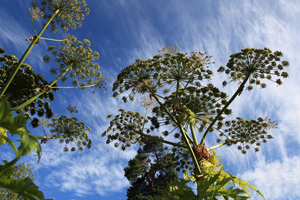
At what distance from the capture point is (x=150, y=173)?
32.8 metres

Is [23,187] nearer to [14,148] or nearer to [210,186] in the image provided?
[14,148]

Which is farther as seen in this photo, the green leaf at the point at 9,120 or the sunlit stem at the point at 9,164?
the green leaf at the point at 9,120

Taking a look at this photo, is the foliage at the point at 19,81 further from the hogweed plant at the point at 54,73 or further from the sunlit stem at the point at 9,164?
the sunlit stem at the point at 9,164

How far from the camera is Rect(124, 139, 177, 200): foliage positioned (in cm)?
3186

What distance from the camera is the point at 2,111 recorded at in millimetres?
1834

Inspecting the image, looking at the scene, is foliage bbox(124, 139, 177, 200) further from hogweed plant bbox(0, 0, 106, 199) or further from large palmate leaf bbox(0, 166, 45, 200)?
Answer: large palmate leaf bbox(0, 166, 45, 200)

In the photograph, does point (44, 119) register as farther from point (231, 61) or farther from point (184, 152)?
point (231, 61)

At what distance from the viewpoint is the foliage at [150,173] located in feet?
105

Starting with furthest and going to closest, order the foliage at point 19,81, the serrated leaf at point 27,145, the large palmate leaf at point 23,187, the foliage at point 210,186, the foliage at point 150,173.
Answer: the foliage at point 150,173 → the foliage at point 19,81 → the foliage at point 210,186 → the large palmate leaf at point 23,187 → the serrated leaf at point 27,145

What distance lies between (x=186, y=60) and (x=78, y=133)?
9.27 meters

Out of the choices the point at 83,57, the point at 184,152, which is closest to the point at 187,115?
the point at 184,152

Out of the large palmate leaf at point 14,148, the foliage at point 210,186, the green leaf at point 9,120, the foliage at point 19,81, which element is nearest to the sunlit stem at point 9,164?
the large palmate leaf at point 14,148

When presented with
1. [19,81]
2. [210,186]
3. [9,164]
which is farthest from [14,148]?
[19,81]

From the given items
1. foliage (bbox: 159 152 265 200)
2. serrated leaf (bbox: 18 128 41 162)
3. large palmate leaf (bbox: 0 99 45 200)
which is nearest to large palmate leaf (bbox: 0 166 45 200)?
large palmate leaf (bbox: 0 99 45 200)
